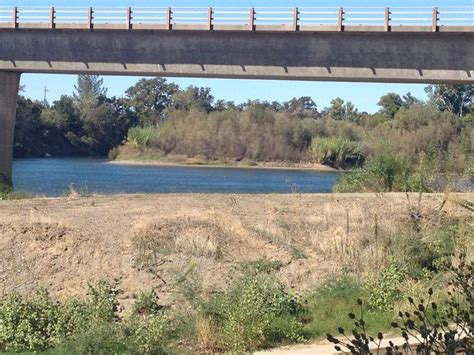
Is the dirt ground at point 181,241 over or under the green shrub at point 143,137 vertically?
under

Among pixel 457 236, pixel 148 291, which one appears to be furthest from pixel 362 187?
pixel 148 291

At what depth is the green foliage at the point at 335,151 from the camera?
242 ft

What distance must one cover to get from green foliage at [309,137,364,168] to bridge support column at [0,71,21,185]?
97.1 ft

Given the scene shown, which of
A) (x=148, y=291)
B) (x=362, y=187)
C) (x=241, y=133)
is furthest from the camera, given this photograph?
(x=241, y=133)

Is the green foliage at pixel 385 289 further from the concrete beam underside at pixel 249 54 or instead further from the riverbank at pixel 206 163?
the riverbank at pixel 206 163

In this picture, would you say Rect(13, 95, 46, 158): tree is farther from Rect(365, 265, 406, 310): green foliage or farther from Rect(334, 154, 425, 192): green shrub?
Rect(365, 265, 406, 310): green foliage

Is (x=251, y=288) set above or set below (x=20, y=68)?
below

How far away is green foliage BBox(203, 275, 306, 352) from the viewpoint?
45.6ft

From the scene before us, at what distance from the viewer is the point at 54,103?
395 ft

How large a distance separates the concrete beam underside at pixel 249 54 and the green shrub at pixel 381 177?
11872 millimetres

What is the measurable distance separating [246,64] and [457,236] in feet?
83.3

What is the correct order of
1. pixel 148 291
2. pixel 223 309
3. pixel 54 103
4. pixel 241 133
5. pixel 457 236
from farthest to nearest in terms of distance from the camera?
pixel 54 103
pixel 241 133
pixel 457 236
pixel 148 291
pixel 223 309

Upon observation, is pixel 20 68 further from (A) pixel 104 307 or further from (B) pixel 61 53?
(A) pixel 104 307

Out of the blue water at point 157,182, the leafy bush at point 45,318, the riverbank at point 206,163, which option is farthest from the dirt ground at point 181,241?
the riverbank at point 206,163
